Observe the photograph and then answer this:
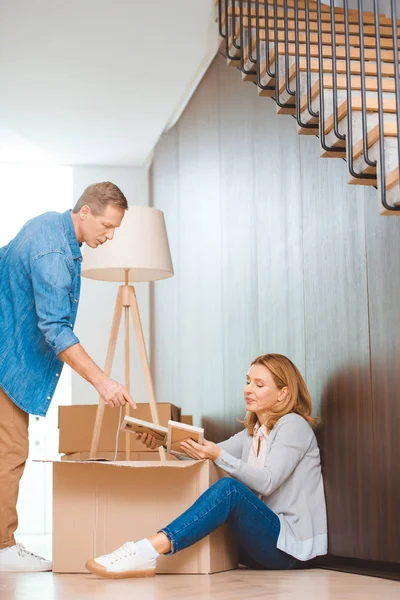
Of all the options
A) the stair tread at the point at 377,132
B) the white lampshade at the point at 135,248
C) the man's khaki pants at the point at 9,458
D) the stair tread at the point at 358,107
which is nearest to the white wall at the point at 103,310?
the white lampshade at the point at 135,248

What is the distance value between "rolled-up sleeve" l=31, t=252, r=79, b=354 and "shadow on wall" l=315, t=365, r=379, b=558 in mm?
975

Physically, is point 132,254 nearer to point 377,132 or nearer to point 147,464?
point 147,464

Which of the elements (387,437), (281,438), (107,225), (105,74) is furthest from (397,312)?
(105,74)

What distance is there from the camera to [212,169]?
196 inches

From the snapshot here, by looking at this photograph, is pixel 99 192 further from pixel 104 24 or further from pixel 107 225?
pixel 104 24

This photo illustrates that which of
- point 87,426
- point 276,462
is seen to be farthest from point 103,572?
point 87,426

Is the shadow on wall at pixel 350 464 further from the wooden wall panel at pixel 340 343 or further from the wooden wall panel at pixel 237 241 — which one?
the wooden wall panel at pixel 237 241

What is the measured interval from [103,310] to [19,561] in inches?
152

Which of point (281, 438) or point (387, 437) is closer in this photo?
point (387, 437)

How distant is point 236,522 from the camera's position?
281 cm

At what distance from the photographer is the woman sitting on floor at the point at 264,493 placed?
8.68 feet

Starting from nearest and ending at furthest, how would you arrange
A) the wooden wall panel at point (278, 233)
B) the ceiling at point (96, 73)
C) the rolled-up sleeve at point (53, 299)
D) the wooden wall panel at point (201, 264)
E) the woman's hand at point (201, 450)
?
the rolled-up sleeve at point (53, 299) < the woman's hand at point (201, 450) < the wooden wall panel at point (278, 233) < the ceiling at point (96, 73) < the wooden wall panel at point (201, 264)

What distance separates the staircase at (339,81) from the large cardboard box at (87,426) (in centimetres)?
161

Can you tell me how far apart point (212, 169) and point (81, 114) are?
143cm
